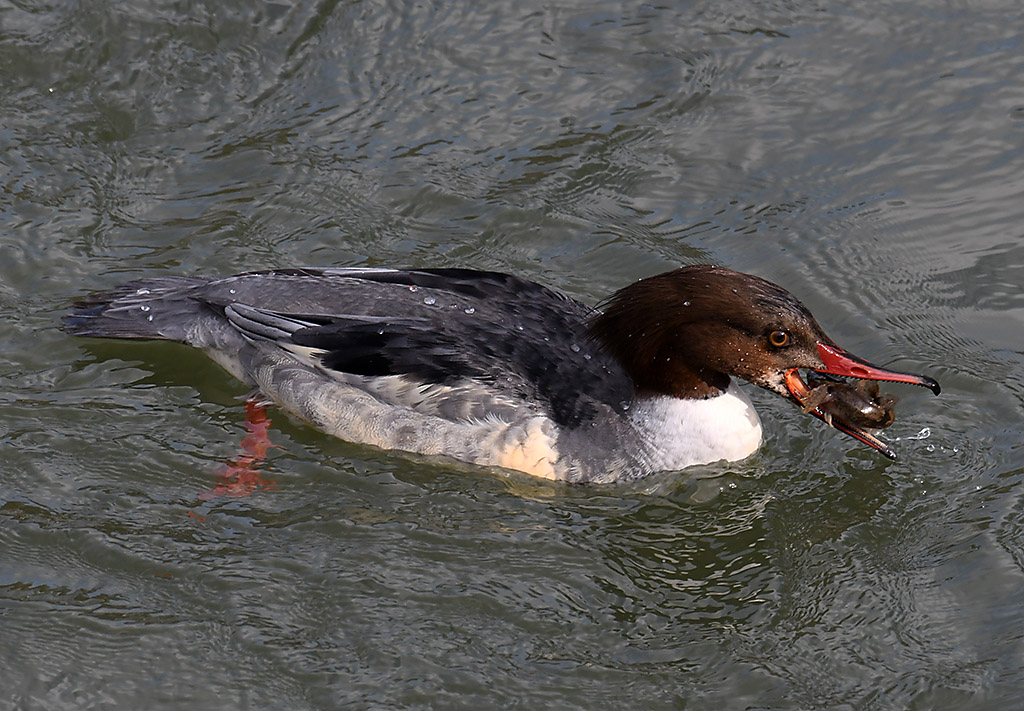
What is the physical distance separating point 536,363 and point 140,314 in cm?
218

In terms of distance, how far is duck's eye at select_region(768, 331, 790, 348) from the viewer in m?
6.45

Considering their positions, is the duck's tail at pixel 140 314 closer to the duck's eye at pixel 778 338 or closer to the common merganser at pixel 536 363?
the common merganser at pixel 536 363

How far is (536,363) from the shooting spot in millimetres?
6848

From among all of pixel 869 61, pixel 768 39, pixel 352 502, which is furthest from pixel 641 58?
pixel 352 502

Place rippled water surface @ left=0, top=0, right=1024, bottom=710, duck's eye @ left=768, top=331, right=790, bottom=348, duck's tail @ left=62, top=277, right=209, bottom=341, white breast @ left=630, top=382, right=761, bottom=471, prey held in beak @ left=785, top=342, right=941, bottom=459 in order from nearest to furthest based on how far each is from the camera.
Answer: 1. rippled water surface @ left=0, top=0, right=1024, bottom=710
2. duck's eye @ left=768, top=331, right=790, bottom=348
3. prey held in beak @ left=785, top=342, right=941, bottom=459
4. white breast @ left=630, top=382, right=761, bottom=471
5. duck's tail @ left=62, top=277, right=209, bottom=341

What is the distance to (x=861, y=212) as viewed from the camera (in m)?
8.53

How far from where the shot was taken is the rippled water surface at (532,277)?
5805 mm

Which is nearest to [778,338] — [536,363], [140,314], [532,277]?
[536,363]

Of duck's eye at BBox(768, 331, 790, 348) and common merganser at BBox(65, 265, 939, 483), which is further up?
duck's eye at BBox(768, 331, 790, 348)

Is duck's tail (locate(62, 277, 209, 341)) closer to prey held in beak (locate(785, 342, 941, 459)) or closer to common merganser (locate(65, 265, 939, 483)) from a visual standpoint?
common merganser (locate(65, 265, 939, 483))

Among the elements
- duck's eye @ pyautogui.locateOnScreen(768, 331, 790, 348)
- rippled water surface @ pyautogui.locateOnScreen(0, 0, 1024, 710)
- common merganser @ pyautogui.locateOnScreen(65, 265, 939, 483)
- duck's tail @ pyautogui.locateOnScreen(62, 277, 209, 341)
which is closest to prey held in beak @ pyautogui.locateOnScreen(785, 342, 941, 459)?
common merganser @ pyautogui.locateOnScreen(65, 265, 939, 483)

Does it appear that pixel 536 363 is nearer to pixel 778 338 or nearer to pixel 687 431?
pixel 687 431

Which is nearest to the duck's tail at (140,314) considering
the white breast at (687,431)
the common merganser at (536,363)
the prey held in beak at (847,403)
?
the common merganser at (536,363)

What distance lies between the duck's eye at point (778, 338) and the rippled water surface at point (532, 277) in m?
0.81
